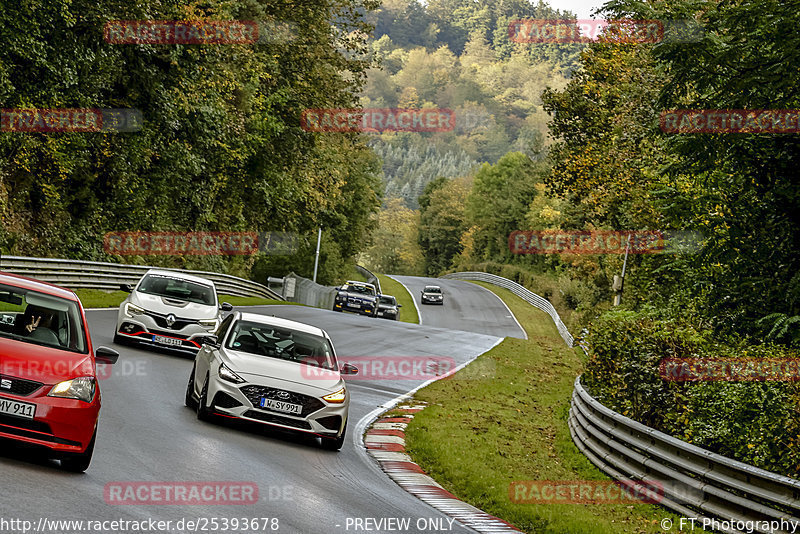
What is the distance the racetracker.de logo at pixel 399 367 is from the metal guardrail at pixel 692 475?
937cm

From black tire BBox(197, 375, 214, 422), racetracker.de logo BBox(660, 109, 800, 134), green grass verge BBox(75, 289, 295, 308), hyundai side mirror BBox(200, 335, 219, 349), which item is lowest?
green grass verge BBox(75, 289, 295, 308)

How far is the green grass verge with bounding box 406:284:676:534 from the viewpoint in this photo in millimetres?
10055

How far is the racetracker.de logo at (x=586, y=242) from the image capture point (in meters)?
A: 31.2

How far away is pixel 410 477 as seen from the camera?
38.1ft

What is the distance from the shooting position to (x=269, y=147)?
1690 inches

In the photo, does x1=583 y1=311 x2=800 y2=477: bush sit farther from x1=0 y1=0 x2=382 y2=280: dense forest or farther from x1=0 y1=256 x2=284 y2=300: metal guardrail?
x1=0 y1=256 x2=284 y2=300: metal guardrail

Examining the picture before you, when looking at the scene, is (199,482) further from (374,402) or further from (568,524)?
(374,402)

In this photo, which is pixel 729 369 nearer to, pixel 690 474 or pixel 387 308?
pixel 690 474

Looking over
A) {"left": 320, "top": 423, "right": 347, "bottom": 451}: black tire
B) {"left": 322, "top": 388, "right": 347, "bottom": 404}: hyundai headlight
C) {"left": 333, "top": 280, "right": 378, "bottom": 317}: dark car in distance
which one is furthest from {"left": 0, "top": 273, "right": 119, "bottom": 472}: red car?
{"left": 333, "top": 280, "right": 378, "bottom": 317}: dark car in distance

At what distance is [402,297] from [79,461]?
72623mm

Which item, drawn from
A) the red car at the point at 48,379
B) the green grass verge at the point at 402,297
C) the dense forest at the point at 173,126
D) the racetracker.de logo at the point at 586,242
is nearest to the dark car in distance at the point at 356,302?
the dense forest at the point at 173,126

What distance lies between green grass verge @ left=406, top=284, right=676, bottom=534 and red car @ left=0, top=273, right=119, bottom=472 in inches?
177

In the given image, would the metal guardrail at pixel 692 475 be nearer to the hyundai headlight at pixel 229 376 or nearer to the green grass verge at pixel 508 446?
the green grass verge at pixel 508 446

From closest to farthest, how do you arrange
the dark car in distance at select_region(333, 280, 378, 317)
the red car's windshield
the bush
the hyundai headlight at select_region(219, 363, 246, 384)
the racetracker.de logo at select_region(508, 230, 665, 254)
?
the red car's windshield → the bush → the hyundai headlight at select_region(219, 363, 246, 384) → the racetracker.de logo at select_region(508, 230, 665, 254) → the dark car in distance at select_region(333, 280, 378, 317)
